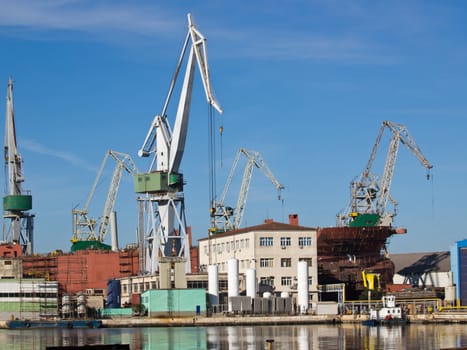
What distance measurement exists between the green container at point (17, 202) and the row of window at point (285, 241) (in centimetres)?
6222

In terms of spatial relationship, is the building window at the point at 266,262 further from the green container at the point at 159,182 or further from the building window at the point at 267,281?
the green container at the point at 159,182

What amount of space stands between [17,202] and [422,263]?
70069mm

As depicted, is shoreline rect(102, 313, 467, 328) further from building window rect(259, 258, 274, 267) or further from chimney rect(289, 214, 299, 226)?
chimney rect(289, 214, 299, 226)

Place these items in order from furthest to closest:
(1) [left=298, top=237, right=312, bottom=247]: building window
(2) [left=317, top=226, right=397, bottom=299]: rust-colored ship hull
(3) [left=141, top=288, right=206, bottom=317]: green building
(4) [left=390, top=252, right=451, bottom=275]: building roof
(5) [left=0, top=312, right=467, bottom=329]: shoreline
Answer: (4) [left=390, top=252, right=451, bottom=275]: building roof < (2) [left=317, top=226, right=397, bottom=299]: rust-colored ship hull < (1) [left=298, top=237, right=312, bottom=247]: building window < (3) [left=141, top=288, right=206, bottom=317]: green building < (5) [left=0, top=312, right=467, bottom=329]: shoreline

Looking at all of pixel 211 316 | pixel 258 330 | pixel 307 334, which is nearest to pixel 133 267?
pixel 211 316

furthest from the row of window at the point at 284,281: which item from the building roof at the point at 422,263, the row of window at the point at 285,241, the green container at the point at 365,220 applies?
the green container at the point at 365,220

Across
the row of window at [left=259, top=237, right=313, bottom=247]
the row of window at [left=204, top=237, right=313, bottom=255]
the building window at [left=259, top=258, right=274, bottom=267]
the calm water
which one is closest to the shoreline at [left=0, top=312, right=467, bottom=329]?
the calm water

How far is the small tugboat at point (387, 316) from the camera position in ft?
366

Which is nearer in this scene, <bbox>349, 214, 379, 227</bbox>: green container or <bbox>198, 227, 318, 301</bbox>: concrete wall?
<bbox>198, 227, 318, 301</bbox>: concrete wall

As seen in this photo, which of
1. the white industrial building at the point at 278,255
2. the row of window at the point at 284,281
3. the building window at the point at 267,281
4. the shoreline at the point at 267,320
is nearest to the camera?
the shoreline at the point at 267,320

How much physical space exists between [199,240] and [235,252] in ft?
54.2

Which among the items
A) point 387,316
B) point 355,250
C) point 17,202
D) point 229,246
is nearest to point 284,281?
point 229,246

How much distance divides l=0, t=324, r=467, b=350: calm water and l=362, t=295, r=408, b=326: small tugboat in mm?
1872

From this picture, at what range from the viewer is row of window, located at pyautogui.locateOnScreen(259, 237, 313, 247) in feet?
450
